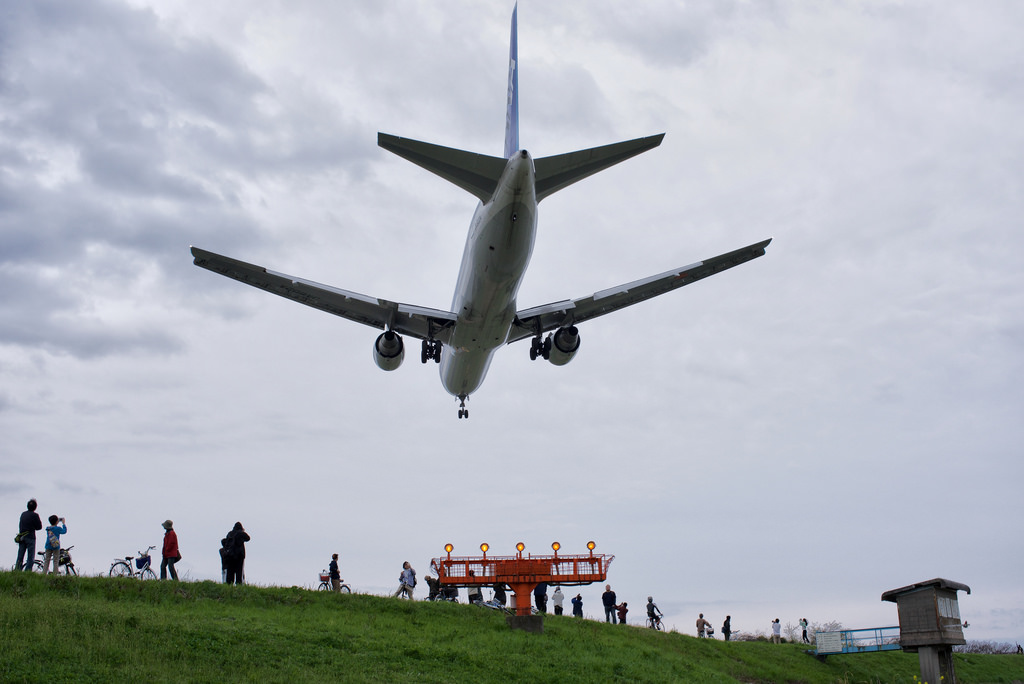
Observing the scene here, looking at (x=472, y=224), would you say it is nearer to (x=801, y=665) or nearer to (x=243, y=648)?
(x=243, y=648)

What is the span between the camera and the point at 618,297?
2577 cm

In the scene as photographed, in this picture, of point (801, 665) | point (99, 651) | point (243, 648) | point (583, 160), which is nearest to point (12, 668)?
point (99, 651)

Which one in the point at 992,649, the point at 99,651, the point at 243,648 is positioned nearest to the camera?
the point at 99,651

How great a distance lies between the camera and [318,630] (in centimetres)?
1802

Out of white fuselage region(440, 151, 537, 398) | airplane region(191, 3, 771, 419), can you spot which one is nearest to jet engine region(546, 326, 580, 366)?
airplane region(191, 3, 771, 419)

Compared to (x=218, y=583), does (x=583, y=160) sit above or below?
above

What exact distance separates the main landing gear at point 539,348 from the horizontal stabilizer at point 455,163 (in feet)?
23.3

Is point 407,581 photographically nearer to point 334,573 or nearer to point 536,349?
point 334,573

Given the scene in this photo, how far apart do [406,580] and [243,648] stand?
9.67 meters

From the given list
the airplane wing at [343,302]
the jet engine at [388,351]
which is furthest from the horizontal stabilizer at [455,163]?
the jet engine at [388,351]

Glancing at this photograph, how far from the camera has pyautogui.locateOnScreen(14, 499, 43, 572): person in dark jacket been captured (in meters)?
18.0

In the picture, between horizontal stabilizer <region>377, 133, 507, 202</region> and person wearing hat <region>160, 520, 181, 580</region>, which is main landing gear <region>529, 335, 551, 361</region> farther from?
person wearing hat <region>160, 520, 181, 580</region>

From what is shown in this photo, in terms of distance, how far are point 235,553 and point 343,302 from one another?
812cm

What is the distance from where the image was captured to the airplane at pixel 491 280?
19141 millimetres
